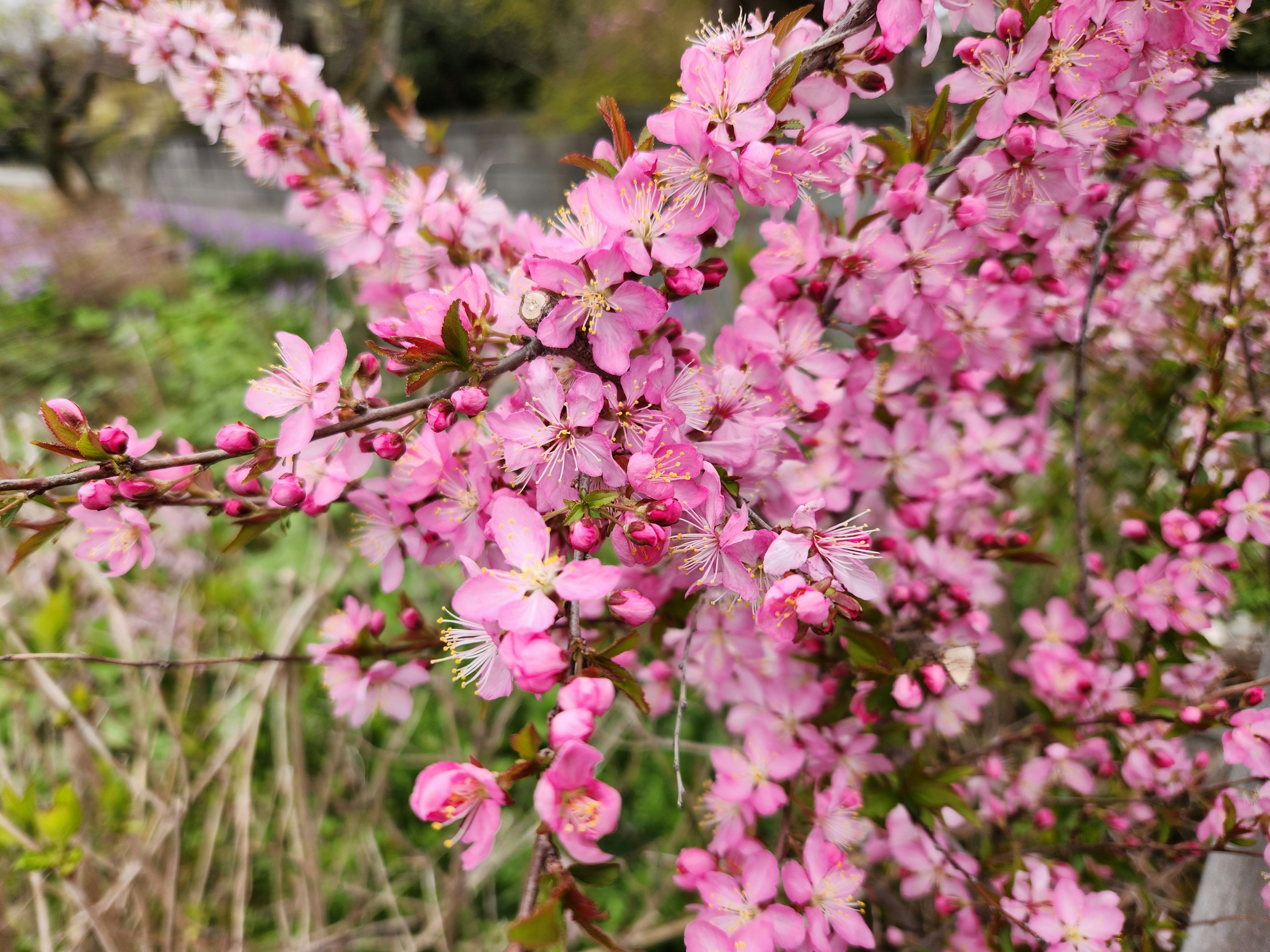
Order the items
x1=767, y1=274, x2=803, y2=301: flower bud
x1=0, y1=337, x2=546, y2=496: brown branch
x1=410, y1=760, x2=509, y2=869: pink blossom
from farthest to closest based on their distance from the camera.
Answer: x1=767, y1=274, x2=803, y2=301: flower bud, x1=0, y1=337, x2=546, y2=496: brown branch, x1=410, y1=760, x2=509, y2=869: pink blossom

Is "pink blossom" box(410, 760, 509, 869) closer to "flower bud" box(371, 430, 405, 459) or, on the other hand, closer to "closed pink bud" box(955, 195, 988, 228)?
"flower bud" box(371, 430, 405, 459)

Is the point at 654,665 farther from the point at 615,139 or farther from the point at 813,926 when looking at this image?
the point at 615,139

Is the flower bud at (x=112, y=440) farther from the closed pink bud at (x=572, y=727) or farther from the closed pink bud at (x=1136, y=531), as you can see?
the closed pink bud at (x=1136, y=531)

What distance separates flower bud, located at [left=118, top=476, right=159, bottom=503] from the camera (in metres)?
0.72

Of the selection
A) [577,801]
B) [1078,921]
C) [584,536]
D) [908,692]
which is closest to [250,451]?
[584,536]

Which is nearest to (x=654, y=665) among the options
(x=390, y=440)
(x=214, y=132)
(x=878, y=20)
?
(x=390, y=440)

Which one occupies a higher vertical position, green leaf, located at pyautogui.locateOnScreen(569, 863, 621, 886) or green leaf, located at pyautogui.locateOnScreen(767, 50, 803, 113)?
green leaf, located at pyautogui.locateOnScreen(767, 50, 803, 113)

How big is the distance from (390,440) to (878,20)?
0.71 m

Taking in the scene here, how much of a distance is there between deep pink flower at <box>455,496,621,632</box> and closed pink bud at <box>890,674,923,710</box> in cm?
45

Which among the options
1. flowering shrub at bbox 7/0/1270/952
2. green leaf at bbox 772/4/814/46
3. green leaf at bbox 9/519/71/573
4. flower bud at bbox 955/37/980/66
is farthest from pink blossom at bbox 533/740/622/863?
flower bud at bbox 955/37/980/66

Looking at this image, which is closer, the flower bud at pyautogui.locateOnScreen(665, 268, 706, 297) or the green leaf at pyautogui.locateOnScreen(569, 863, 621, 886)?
the green leaf at pyautogui.locateOnScreen(569, 863, 621, 886)

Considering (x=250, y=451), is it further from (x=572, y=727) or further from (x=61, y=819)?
(x=61, y=819)

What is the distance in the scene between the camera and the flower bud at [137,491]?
0.72 meters

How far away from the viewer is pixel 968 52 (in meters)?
0.83
